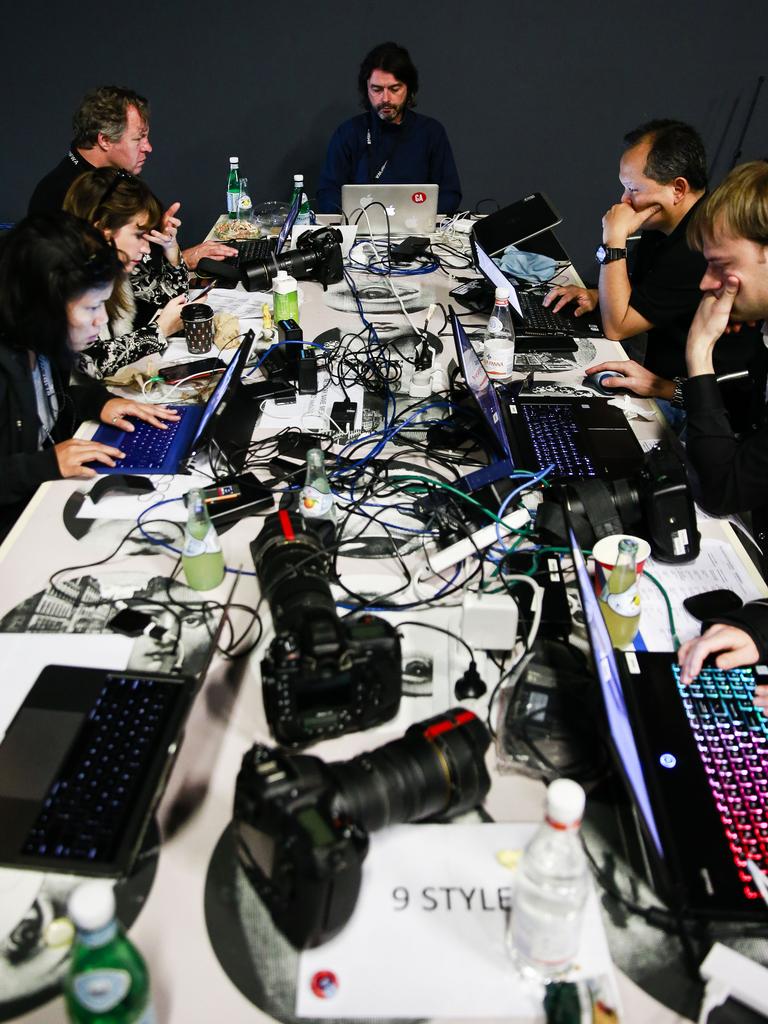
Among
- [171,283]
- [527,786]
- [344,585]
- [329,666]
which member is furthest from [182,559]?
[171,283]

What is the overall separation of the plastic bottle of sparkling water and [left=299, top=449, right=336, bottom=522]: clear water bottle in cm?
53

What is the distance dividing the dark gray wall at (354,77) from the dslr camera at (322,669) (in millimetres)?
3398

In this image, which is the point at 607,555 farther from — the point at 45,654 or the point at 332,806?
the point at 45,654

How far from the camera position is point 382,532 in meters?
1.52

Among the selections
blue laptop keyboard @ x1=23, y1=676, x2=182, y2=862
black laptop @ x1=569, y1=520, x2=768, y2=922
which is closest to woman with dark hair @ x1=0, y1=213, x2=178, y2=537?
blue laptop keyboard @ x1=23, y1=676, x2=182, y2=862

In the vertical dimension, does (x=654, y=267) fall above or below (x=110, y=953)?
above

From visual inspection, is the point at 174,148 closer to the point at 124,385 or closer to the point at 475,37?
the point at 475,37

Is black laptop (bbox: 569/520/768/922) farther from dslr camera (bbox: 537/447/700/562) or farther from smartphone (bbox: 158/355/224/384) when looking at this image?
smartphone (bbox: 158/355/224/384)

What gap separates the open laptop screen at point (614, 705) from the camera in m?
0.91

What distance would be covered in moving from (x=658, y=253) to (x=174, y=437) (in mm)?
1612

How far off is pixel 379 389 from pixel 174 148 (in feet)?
8.79

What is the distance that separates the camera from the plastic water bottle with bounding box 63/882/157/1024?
73cm

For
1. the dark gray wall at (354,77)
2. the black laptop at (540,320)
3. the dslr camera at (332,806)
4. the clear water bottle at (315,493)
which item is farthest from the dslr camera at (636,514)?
the dark gray wall at (354,77)

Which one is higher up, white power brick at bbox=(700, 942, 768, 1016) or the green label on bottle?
white power brick at bbox=(700, 942, 768, 1016)
